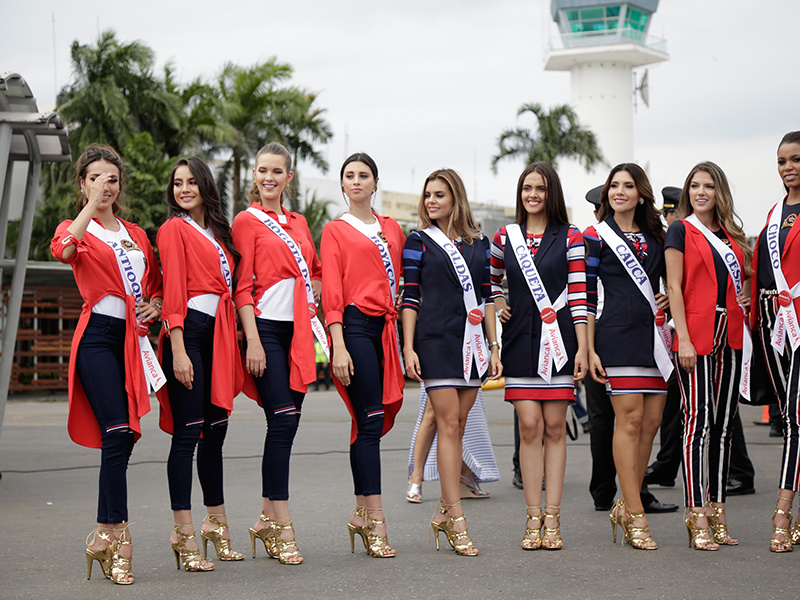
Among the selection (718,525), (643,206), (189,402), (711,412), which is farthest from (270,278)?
(718,525)

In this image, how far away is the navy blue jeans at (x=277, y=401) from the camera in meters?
5.32

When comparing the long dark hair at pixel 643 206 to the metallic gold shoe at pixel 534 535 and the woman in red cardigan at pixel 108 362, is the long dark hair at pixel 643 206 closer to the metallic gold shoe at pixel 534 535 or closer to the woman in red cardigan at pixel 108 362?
the metallic gold shoe at pixel 534 535

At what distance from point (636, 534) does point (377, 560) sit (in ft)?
4.84

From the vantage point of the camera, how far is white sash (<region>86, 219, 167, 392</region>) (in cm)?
504

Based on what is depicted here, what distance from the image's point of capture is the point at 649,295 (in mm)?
5754

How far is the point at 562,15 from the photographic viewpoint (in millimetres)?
51469

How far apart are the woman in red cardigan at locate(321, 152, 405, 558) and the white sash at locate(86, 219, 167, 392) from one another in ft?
3.10

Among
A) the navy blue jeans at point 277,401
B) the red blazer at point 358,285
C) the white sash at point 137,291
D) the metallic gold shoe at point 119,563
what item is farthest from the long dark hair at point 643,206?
the metallic gold shoe at point 119,563

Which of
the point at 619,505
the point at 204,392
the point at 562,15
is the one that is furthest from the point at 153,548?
the point at 562,15

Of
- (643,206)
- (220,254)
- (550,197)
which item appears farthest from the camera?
(643,206)

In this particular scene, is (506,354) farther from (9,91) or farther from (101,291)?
(9,91)

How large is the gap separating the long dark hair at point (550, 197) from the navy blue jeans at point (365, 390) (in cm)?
115

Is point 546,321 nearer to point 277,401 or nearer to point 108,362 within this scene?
point 277,401

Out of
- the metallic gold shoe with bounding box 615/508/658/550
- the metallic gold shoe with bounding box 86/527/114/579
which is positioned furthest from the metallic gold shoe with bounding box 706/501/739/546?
the metallic gold shoe with bounding box 86/527/114/579
